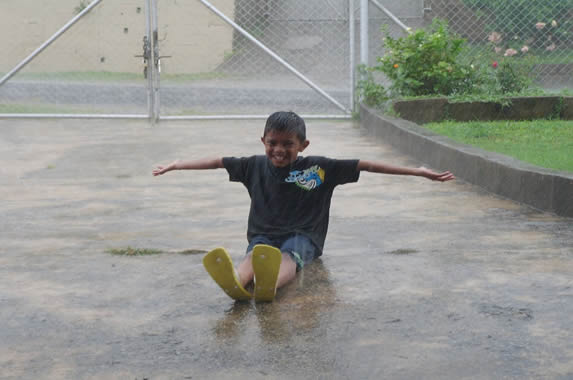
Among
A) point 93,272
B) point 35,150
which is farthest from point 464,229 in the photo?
point 35,150

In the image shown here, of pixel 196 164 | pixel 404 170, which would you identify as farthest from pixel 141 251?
pixel 404 170

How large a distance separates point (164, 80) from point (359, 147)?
608cm

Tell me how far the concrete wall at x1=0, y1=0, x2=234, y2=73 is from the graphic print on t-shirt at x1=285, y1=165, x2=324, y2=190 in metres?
9.84

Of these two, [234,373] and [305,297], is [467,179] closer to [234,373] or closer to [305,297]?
[305,297]

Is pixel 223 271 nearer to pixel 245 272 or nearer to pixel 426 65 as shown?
pixel 245 272

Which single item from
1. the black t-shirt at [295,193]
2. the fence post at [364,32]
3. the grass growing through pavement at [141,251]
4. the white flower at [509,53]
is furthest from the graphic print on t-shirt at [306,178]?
the white flower at [509,53]

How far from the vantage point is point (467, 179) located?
6824mm

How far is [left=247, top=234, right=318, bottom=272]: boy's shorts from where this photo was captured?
4.28 metres

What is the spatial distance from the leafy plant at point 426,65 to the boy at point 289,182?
6.89 m

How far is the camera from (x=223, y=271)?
376 centimetres

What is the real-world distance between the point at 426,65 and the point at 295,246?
7.37 m

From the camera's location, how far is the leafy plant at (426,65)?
36.6 ft

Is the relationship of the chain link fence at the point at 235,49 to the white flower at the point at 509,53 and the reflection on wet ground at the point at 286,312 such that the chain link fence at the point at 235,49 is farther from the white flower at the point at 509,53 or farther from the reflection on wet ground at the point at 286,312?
the reflection on wet ground at the point at 286,312

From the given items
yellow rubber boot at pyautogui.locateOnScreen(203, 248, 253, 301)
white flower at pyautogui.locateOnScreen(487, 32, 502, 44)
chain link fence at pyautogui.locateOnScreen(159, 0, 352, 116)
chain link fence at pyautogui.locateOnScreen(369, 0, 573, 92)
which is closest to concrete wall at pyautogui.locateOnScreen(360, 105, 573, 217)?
yellow rubber boot at pyautogui.locateOnScreen(203, 248, 253, 301)
